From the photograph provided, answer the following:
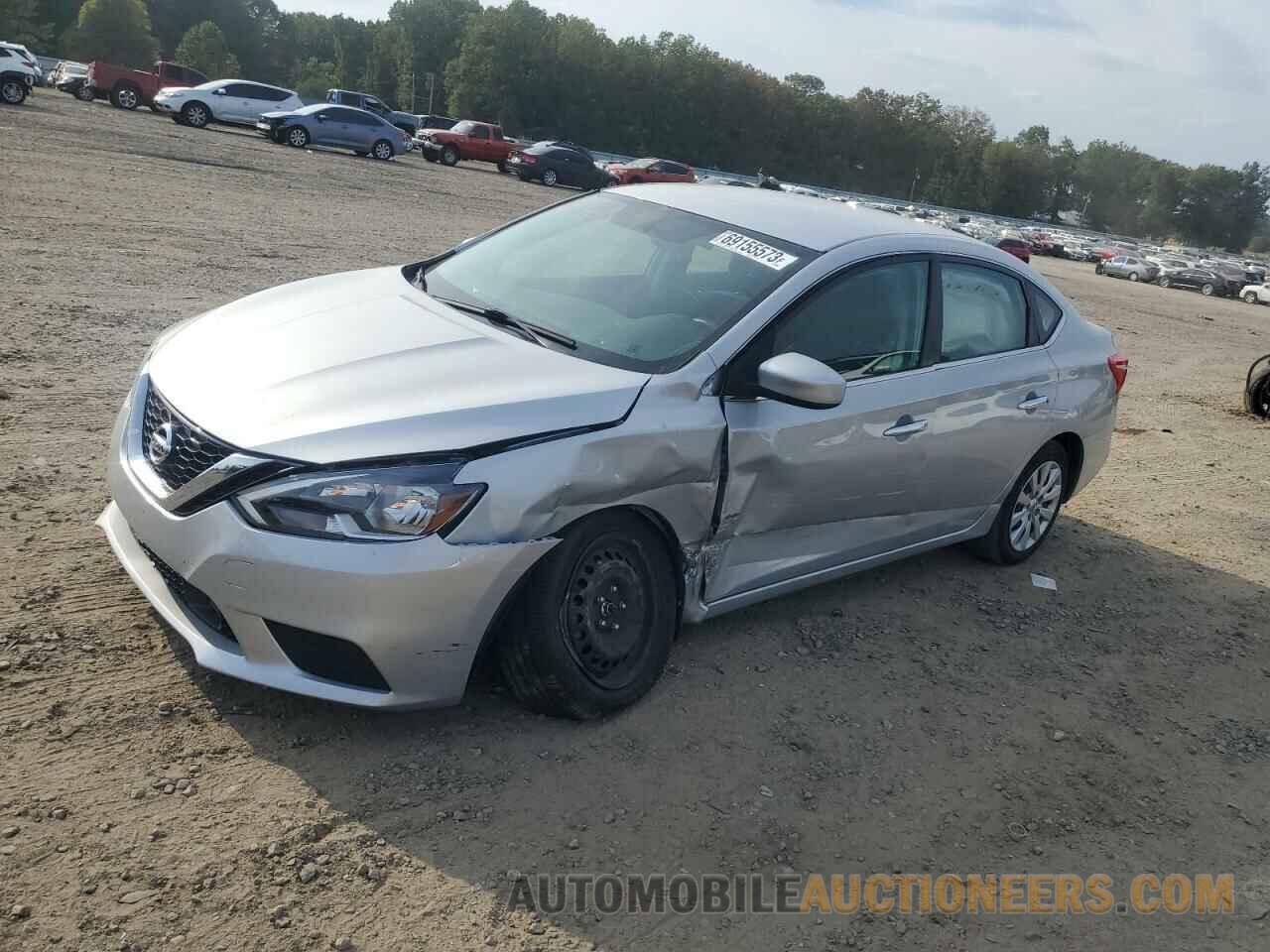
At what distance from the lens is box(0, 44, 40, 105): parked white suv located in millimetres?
27734

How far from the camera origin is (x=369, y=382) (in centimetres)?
358

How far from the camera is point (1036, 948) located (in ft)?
10.5

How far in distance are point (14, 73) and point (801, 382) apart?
101ft

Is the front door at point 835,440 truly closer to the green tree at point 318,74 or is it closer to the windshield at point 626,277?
the windshield at point 626,277

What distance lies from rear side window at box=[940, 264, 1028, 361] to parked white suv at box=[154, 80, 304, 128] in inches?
1252

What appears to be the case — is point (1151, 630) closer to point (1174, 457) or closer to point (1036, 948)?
point (1036, 948)

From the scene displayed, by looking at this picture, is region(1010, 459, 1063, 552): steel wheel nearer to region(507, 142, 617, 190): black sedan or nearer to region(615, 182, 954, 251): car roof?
region(615, 182, 954, 251): car roof

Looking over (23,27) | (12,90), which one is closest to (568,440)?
(12,90)

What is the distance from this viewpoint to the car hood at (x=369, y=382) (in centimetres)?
332

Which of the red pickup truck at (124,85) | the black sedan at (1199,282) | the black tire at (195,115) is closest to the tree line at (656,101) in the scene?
the red pickup truck at (124,85)

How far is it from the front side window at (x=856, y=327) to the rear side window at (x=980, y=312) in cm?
20

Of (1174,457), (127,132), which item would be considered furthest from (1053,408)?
(127,132)

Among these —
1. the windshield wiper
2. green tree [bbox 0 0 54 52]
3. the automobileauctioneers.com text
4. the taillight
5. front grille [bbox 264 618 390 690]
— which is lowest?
the automobileauctioneers.com text

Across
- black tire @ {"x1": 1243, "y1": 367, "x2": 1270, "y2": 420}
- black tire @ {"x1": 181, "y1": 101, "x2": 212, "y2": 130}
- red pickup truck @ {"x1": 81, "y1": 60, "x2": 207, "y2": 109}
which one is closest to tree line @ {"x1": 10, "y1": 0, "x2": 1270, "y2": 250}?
red pickup truck @ {"x1": 81, "y1": 60, "x2": 207, "y2": 109}
